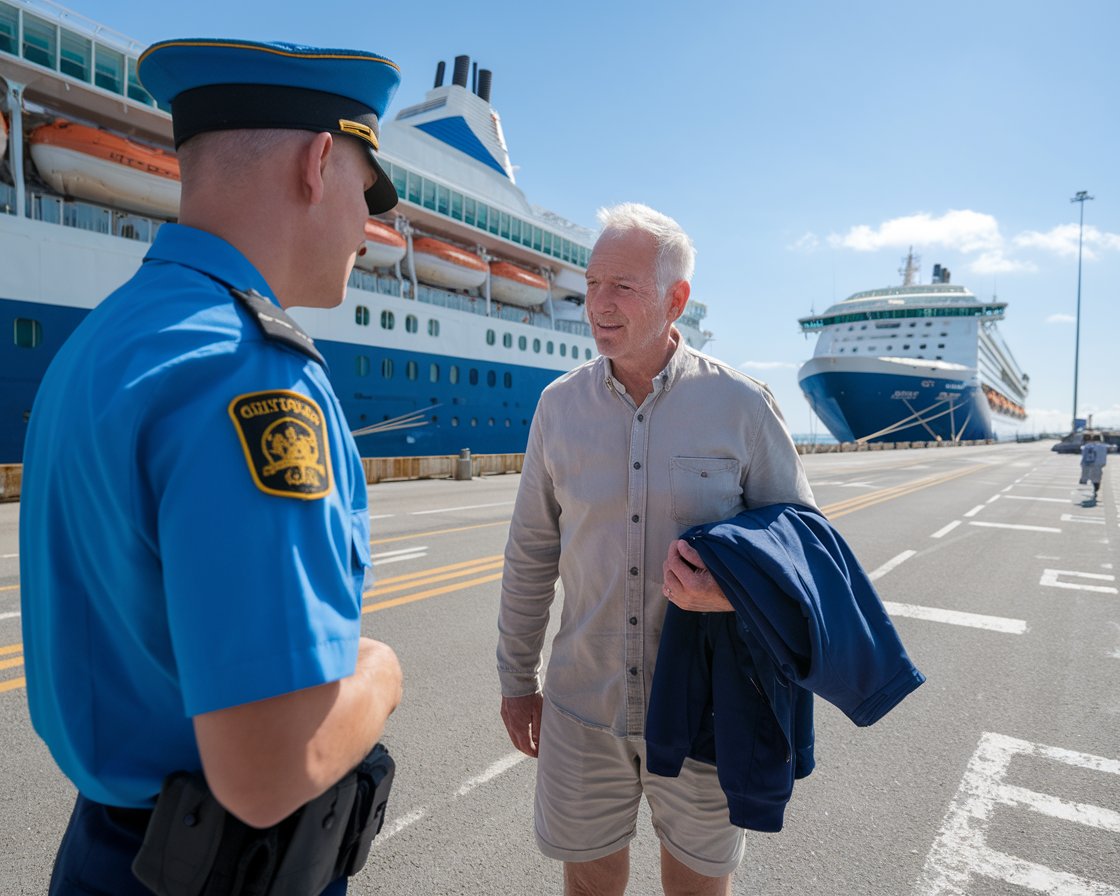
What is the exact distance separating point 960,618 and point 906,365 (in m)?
49.0

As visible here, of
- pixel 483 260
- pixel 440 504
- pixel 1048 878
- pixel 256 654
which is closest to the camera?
pixel 256 654

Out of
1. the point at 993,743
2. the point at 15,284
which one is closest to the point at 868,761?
the point at 993,743

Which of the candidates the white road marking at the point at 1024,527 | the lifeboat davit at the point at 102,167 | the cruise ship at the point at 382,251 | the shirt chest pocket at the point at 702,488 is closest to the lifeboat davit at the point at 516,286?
the cruise ship at the point at 382,251

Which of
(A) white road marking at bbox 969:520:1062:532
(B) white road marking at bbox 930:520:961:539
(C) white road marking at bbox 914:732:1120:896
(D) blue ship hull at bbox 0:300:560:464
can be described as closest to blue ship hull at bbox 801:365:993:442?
(D) blue ship hull at bbox 0:300:560:464

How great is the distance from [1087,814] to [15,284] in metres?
17.3

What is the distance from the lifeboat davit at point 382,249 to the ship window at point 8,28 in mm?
8257

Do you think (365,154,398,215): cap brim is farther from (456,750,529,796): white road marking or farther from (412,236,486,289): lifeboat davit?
(412,236,486,289): lifeboat davit

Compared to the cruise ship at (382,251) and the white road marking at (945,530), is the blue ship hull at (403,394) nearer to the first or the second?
the cruise ship at (382,251)

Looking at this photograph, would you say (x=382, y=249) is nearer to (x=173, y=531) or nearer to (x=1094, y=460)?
(x=1094, y=460)

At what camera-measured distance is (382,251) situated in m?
19.7

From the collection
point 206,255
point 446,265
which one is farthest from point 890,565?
point 446,265

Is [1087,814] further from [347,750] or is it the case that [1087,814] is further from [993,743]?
[347,750]

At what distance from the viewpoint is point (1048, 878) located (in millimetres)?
2430

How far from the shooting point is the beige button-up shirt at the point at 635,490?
1.92 meters
